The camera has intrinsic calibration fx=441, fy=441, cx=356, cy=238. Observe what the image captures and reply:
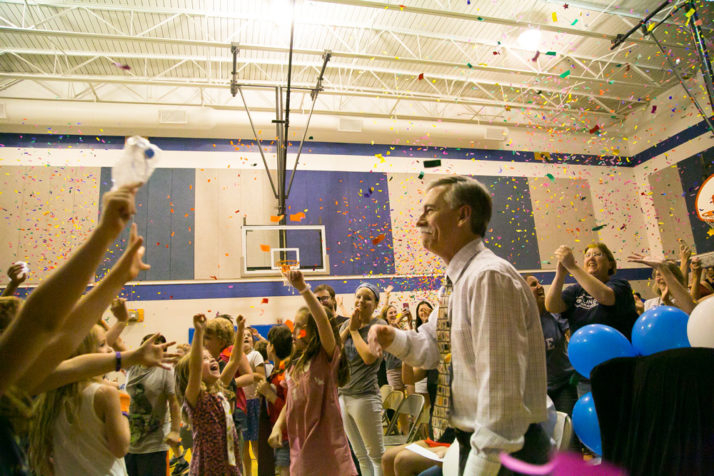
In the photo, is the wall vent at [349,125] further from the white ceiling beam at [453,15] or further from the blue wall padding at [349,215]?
the white ceiling beam at [453,15]

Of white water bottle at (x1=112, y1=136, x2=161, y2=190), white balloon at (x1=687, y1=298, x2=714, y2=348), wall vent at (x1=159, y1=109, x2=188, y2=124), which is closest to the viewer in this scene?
white water bottle at (x1=112, y1=136, x2=161, y2=190)

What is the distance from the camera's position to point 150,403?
328 cm

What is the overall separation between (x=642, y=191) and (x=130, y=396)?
39.8 feet

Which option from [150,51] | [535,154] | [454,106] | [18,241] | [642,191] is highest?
[150,51]

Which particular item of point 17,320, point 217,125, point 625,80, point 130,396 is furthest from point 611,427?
point 625,80

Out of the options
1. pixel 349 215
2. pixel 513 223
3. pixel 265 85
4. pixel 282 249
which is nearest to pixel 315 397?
pixel 282 249

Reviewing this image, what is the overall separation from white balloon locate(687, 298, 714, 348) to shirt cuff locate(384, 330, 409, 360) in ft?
4.38

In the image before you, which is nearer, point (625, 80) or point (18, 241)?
point (18, 241)

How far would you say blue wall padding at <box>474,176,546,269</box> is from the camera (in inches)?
393

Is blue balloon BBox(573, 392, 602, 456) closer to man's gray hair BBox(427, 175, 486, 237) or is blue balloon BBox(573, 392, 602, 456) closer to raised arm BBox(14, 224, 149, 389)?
man's gray hair BBox(427, 175, 486, 237)

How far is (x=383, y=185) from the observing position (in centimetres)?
974

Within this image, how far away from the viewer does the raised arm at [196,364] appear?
227 cm

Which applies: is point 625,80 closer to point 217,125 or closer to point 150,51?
point 217,125

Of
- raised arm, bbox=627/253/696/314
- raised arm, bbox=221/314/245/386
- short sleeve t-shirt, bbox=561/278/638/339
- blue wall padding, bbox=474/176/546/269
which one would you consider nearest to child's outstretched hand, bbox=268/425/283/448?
raised arm, bbox=221/314/245/386
